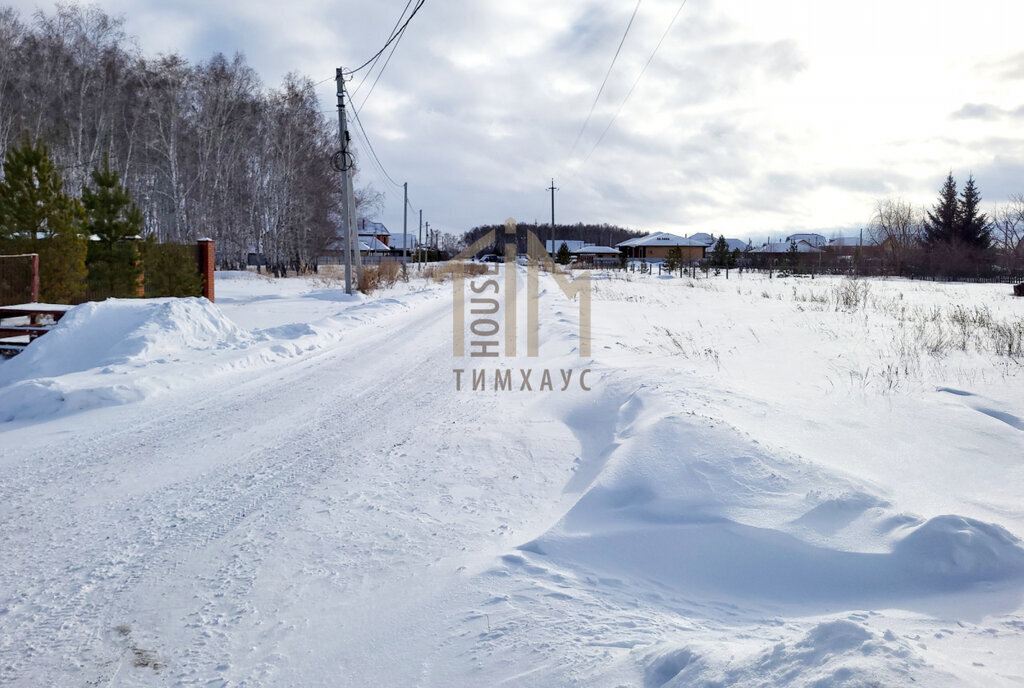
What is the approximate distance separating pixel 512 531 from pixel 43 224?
14.5 meters

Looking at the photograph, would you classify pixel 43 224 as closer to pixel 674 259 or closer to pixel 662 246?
pixel 674 259

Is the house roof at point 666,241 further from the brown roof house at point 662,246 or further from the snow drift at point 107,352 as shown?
the snow drift at point 107,352

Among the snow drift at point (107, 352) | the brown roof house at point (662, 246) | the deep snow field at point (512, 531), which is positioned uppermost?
the brown roof house at point (662, 246)

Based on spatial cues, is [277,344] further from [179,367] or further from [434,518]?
[434,518]

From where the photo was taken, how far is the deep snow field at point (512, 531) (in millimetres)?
2373

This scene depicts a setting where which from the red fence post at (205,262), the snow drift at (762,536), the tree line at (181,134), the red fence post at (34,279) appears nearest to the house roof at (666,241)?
the tree line at (181,134)

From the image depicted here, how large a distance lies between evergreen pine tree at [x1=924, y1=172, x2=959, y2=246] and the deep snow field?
52.1 m

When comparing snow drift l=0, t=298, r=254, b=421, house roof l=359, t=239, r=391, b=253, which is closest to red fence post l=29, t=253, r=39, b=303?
snow drift l=0, t=298, r=254, b=421

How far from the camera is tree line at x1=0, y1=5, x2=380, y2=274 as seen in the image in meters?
28.7

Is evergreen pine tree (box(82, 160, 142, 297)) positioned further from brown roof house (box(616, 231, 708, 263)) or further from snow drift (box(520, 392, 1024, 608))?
brown roof house (box(616, 231, 708, 263))

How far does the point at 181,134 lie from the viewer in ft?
109

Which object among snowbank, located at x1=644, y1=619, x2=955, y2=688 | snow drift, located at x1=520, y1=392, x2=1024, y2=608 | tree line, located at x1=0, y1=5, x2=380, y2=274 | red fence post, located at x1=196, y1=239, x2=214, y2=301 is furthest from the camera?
tree line, located at x1=0, y1=5, x2=380, y2=274

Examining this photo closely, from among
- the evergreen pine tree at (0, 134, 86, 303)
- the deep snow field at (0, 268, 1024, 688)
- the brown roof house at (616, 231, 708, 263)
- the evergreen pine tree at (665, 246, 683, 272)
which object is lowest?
the deep snow field at (0, 268, 1024, 688)

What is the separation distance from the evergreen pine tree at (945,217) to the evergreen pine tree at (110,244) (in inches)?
2175
